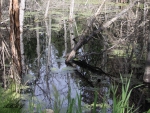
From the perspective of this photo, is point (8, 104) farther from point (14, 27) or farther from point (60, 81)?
point (60, 81)

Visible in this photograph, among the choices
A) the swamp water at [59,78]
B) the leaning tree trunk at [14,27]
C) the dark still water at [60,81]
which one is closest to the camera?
the leaning tree trunk at [14,27]

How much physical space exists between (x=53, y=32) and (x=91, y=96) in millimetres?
10411

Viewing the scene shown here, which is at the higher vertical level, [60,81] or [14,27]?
[14,27]

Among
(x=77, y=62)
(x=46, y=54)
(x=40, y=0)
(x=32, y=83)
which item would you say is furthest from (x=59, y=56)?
(x=40, y=0)

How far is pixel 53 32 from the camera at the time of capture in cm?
1678

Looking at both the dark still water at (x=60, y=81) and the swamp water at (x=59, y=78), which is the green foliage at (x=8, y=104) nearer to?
the swamp water at (x=59, y=78)

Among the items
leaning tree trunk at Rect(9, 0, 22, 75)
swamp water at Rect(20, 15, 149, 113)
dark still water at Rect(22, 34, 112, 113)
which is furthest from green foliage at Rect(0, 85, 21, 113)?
dark still water at Rect(22, 34, 112, 113)

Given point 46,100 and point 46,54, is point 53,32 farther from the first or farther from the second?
point 46,100

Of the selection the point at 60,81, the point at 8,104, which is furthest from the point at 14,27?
the point at 60,81

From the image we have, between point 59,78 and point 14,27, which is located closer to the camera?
point 14,27

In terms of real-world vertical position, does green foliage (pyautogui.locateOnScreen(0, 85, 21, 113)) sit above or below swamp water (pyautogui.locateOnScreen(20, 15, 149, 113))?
above

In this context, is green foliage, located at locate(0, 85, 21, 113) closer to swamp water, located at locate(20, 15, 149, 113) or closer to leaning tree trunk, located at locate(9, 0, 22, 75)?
swamp water, located at locate(20, 15, 149, 113)

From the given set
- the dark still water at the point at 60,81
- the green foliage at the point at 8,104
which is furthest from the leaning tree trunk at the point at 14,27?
the dark still water at the point at 60,81

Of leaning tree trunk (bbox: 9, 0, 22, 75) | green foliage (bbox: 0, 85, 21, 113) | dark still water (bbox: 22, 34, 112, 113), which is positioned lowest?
dark still water (bbox: 22, 34, 112, 113)
